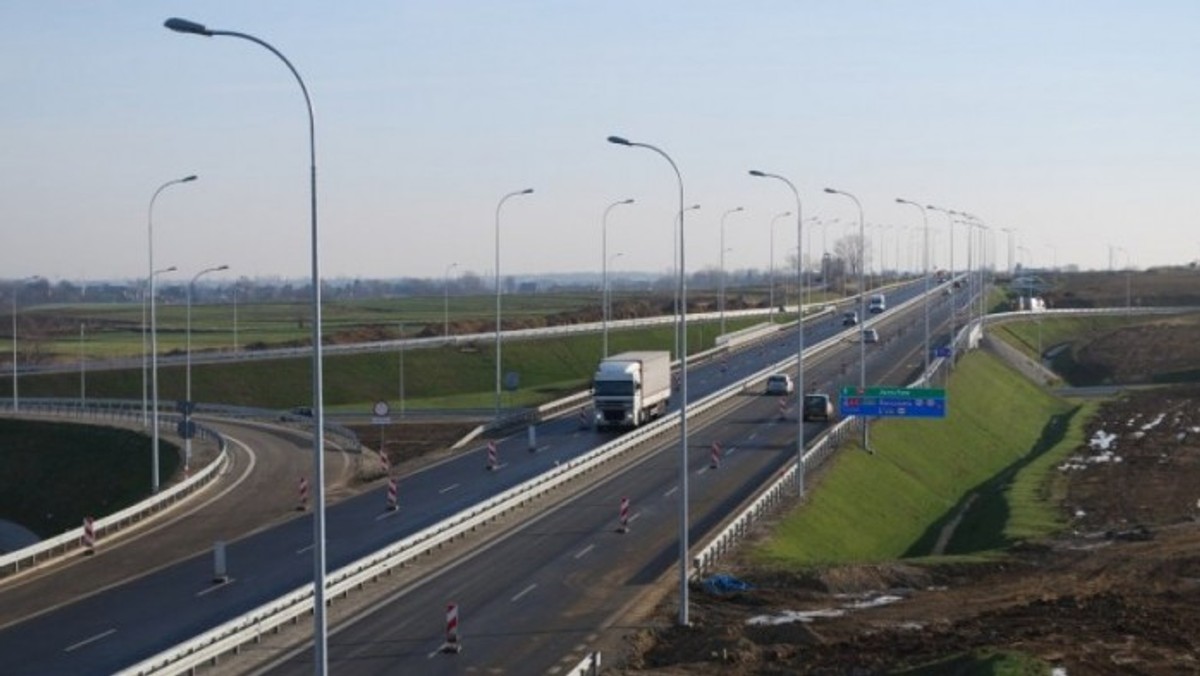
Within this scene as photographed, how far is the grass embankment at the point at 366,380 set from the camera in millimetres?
98062

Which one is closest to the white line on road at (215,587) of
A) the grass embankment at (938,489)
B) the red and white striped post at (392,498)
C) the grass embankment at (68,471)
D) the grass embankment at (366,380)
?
the red and white striped post at (392,498)

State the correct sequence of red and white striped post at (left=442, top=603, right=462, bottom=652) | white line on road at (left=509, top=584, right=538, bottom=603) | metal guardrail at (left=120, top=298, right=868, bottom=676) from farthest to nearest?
1. white line on road at (left=509, top=584, right=538, bottom=603)
2. red and white striped post at (left=442, top=603, right=462, bottom=652)
3. metal guardrail at (left=120, top=298, right=868, bottom=676)

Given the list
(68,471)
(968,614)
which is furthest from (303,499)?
(968,614)

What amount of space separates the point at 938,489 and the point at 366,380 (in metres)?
43.5

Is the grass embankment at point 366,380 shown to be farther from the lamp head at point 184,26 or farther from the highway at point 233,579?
→ the lamp head at point 184,26

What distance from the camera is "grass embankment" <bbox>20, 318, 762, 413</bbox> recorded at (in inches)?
3861

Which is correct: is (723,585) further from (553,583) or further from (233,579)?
(233,579)

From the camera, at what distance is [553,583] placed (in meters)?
38.9

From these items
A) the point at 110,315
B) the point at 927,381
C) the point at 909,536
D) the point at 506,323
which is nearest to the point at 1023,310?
the point at 506,323

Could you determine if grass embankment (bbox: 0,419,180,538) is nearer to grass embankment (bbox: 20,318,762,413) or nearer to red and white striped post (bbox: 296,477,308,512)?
red and white striped post (bbox: 296,477,308,512)

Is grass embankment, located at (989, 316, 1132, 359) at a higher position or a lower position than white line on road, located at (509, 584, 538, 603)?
higher

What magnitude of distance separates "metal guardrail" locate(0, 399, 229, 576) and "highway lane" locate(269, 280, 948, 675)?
10.5 metres

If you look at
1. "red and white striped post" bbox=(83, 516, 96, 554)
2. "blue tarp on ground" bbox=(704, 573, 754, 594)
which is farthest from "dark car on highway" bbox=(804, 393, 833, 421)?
"red and white striped post" bbox=(83, 516, 96, 554)

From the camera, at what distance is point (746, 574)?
40.1 meters
